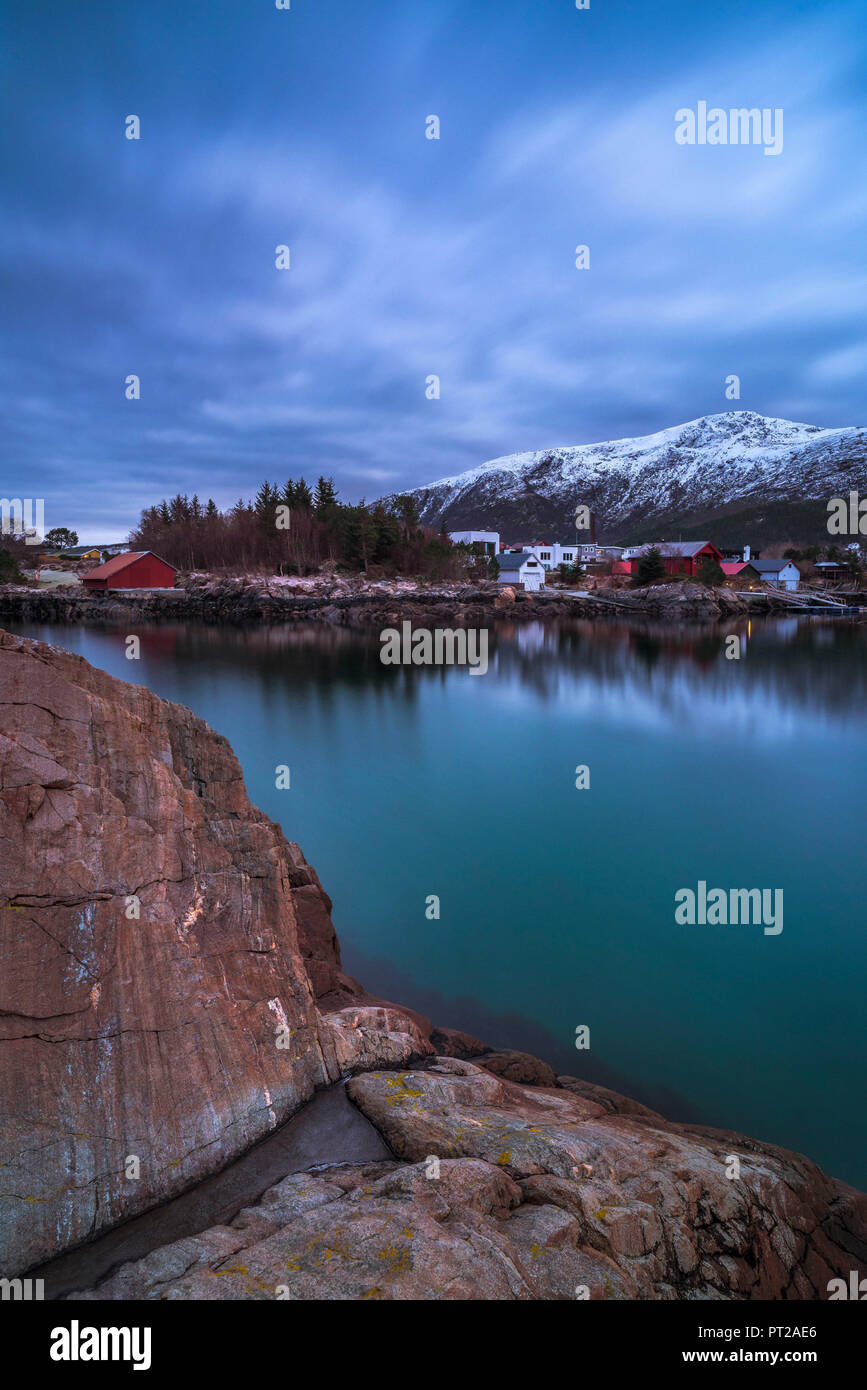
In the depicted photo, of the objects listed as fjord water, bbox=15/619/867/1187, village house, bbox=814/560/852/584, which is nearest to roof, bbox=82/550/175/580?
fjord water, bbox=15/619/867/1187

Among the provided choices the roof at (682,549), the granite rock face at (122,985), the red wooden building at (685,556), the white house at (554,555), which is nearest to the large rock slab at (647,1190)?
the granite rock face at (122,985)

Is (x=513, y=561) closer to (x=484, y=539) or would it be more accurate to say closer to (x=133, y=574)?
(x=484, y=539)

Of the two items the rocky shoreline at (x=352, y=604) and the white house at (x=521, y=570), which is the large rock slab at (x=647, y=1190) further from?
the white house at (x=521, y=570)

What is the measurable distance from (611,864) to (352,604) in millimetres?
64773

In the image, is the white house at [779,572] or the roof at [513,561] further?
the white house at [779,572]

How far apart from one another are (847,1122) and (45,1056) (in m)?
8.36

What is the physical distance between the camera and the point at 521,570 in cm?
9400

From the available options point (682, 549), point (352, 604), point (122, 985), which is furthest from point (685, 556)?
point (122, 985)

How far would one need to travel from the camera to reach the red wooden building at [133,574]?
78375mm

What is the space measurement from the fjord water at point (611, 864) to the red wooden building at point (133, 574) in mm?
51634

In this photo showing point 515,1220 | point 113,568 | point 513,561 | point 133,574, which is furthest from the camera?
point 513,561

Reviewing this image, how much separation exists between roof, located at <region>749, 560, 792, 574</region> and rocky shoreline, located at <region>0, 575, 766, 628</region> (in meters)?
20.8

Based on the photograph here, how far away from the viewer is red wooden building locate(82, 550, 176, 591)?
257 feet
